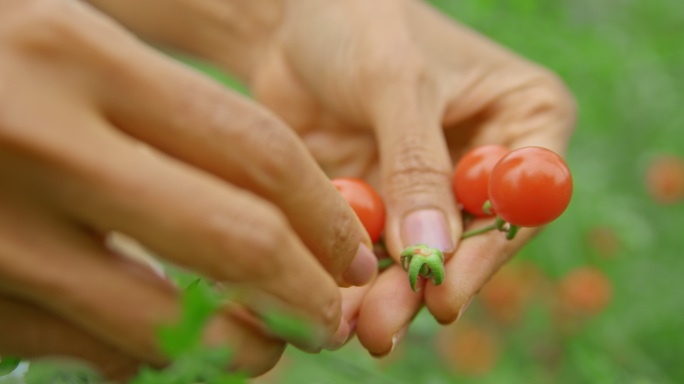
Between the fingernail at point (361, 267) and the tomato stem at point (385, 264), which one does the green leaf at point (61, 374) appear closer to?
the fingernail at point (361, 267)

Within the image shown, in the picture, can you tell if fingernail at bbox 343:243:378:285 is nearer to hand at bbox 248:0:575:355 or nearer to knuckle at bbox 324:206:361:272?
knuckle at bbox 324:206:361:272

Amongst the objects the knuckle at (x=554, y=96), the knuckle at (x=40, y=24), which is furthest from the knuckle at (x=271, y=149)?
the knuckle at (x=554, y=96)

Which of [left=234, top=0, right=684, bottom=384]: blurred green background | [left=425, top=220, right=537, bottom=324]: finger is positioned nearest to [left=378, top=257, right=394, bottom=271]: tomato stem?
[left=425, top=220, right=537, bottom=324]: finger

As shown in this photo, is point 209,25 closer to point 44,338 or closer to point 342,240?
point 342,240

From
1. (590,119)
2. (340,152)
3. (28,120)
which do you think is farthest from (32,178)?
(590,119)

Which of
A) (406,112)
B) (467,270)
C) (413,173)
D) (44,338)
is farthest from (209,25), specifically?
(44,338)

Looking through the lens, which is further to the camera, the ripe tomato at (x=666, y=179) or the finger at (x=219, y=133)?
the ripe tomato at (x=666, y=179)

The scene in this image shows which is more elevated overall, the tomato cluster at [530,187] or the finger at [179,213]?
the finger at [179,213]
